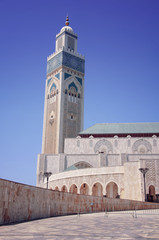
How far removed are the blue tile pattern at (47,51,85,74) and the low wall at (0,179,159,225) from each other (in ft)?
141

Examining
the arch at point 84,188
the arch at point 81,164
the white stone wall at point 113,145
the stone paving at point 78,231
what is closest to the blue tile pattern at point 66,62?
the white stone wall at point 113,145

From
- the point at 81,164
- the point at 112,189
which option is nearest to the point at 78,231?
the point at 112,189

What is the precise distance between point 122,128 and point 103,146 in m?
5.25

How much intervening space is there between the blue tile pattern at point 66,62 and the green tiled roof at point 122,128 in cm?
1663

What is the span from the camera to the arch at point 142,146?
4034 cm

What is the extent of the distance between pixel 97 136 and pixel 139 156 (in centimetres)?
849

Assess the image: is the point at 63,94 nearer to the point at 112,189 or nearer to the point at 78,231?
the point at 112,189

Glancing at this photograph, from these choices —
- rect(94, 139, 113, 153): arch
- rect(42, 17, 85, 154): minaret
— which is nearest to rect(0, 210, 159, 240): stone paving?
rect(94, 139, 113, 153): arch

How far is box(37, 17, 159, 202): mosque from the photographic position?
92.3 ft

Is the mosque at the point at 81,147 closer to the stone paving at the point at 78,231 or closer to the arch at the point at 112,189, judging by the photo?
the arch at the point at 112,189

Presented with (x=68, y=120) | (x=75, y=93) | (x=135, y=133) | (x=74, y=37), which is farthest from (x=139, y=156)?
(x=74, y=37)

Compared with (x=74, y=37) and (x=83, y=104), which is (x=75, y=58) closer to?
(x=74, y=37)

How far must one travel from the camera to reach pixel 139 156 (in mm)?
36812

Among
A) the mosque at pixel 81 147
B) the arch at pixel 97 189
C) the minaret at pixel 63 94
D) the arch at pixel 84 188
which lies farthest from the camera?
the minaret at pixel 63 94
